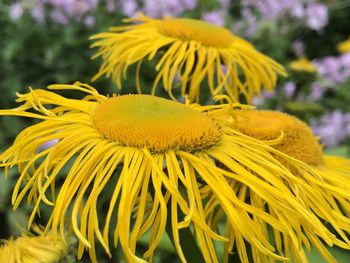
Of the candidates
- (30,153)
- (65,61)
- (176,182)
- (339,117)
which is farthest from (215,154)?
(339,117)

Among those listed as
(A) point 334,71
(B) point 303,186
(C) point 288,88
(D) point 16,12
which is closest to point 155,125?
(B) point 303,186

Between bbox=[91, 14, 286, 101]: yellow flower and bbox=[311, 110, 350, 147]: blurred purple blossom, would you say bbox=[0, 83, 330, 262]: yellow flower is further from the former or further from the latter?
bbox=[311, 110, 350, 147]: blurred purple blossom

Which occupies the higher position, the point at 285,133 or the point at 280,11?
the point at 285,133

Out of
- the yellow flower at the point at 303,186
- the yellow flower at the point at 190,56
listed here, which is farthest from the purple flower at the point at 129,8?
the yellow flower at the point at 303,186

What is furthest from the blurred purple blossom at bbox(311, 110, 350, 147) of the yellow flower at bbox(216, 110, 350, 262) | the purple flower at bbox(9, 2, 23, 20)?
the yellow flower at bbox(216, 110, 350, 262)

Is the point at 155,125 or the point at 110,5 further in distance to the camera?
the point at 110,5

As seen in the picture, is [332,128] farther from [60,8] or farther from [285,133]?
[285,133]

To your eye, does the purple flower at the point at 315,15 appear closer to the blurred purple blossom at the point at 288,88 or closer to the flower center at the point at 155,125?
the blurred purple blossom at the point at 288,88
